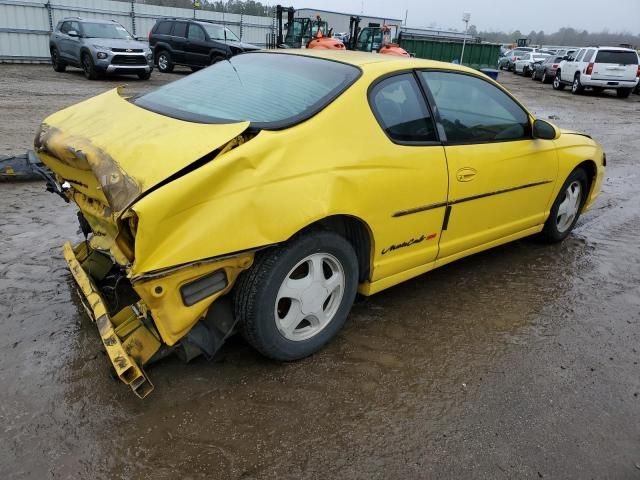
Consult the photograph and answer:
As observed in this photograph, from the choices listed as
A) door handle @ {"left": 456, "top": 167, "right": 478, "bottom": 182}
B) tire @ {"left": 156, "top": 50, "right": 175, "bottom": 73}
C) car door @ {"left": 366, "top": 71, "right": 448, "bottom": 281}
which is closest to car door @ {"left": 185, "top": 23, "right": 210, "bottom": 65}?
tire @ {"left": 156, "top": 50, "right": 175, "bottom": 73}

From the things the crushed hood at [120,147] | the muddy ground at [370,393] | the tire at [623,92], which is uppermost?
the crushed hood at [120,147]

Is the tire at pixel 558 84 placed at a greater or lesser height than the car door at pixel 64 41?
lesser

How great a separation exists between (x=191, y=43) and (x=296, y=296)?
1663 centimetres

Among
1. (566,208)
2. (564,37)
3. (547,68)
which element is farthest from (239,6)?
(564,37)

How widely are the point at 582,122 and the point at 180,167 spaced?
1360cm

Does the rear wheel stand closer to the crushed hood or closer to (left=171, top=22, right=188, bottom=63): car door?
(left=171, top=22, right=188, bottom=63): car door

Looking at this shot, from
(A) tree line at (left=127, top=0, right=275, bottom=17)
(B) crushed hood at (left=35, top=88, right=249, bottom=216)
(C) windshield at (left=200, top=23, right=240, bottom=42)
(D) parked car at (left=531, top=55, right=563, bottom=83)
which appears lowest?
(D) parked car at (left=531, top=55, right=563, bottom=83)

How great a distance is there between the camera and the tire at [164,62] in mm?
18016

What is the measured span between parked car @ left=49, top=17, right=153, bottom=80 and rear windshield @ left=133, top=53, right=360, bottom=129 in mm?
12691

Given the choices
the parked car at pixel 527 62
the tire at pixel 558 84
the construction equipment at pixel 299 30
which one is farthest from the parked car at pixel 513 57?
the construction equipment at pixel 299 30

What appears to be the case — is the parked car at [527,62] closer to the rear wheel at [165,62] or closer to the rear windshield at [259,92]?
the rear wheel at [165,62]

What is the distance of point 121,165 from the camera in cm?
240

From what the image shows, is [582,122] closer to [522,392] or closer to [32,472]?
[522,392]

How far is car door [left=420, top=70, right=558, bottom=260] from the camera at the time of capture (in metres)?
3.38
